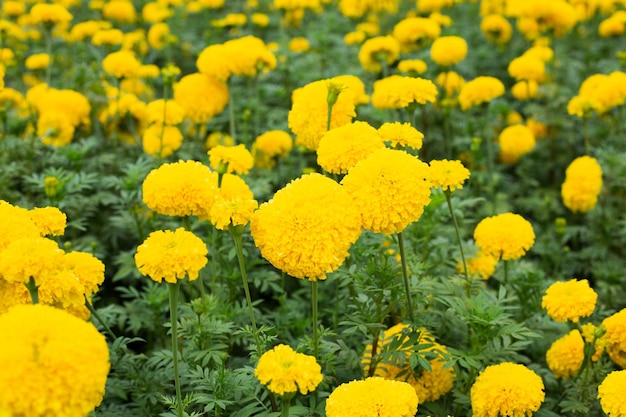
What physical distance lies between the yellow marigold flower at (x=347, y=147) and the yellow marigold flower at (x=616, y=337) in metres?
1.12

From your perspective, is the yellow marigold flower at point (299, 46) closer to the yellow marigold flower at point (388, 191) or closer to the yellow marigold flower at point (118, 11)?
the yellow marigold flower at point (118, 11)

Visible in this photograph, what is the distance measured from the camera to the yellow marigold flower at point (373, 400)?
6.21 feet

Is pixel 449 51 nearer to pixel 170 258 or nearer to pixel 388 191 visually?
pixel 388 191

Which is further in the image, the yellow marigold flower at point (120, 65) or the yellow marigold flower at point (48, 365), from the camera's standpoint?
the yellow marigold flower at point (120, 65)

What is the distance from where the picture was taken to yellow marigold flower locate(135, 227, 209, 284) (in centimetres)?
185

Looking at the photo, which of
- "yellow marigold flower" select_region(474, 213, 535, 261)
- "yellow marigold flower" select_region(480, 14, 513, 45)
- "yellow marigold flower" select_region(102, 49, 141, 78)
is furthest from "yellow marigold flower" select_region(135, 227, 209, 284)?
"yellow marigold flower" select_region(480, 14, 513, 45)

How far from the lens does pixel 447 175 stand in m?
2.51

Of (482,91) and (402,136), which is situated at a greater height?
(402,136)

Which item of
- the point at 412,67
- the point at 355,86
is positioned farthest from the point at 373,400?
the point at 412,67

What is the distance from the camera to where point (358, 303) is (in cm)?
262

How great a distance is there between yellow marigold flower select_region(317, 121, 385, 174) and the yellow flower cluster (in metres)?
2.04

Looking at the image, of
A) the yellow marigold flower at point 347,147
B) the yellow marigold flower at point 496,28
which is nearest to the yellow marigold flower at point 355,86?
the yellow marigold flower at point 347,147

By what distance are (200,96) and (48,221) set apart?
1873mm

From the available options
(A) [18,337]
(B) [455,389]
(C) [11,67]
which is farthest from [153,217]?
(C) [11,67]
